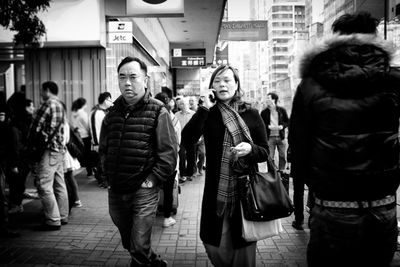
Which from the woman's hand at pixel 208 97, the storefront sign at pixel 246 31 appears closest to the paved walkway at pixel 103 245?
the woman's hand at pixel 208 97

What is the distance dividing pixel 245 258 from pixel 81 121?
7.56 m

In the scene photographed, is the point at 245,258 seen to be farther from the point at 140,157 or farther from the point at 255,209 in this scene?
the point at 140,157

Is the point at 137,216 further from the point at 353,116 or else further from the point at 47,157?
the point at 47,157

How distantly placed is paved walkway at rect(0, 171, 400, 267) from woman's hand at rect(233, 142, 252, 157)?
185cm

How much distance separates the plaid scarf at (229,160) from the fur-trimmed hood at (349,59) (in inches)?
36.0

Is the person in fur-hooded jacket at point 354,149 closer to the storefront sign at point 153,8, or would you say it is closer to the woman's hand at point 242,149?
the woman's hand at point 242,149

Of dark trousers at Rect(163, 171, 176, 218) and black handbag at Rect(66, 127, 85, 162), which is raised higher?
black handbag at Rect(66, 127, 85, 162)

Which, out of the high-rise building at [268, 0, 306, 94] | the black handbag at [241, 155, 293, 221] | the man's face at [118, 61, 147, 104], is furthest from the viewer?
the high-rise building at [268, 0, 306, 94]

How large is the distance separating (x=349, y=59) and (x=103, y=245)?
384 centimetres

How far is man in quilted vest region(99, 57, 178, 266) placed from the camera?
345 cm

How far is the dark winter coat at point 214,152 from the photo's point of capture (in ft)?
9.89

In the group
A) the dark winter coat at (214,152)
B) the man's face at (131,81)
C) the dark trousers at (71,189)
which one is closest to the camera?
the dark winter coat at (214,152)

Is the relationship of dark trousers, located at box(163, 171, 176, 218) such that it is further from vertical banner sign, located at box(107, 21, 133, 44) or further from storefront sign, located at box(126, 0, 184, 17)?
vertical banner sign, located at box(107, 21, 133, 44)

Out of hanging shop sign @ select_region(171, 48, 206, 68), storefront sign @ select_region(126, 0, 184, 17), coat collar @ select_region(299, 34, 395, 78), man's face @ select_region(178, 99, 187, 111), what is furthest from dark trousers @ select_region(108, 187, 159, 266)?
hanging shop sign @ select_region(171, 48, 206, 68)
